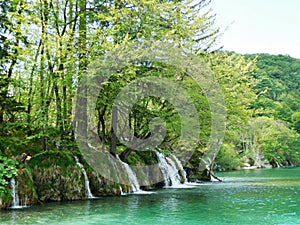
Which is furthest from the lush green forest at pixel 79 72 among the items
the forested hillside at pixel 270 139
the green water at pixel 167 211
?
the forested hillside at pixel 270 139

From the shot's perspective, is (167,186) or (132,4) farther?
Result: (167,186)

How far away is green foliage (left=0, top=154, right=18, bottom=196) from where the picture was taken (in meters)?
14.3

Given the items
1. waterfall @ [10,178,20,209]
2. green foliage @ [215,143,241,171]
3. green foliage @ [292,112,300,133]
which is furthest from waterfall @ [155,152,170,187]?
green foliage @ [292,112,300,133]

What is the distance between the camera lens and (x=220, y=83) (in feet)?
77.3

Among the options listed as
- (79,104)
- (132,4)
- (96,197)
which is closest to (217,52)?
(132,4)

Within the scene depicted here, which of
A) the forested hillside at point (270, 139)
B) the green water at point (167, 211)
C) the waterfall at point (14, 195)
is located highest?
the forested hillside at point (270, 139)

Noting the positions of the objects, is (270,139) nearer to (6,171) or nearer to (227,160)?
(227,160)

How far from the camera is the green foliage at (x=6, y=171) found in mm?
14328

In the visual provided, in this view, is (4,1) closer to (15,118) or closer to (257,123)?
(15,118)

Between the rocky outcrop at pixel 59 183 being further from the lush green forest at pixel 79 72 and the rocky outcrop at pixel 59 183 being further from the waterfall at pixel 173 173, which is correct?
the waterfall at pixel 173 173

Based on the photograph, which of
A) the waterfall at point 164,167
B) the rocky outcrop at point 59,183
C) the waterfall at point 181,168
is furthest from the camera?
the waterfall at point 181,168

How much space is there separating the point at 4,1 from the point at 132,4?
621 cm

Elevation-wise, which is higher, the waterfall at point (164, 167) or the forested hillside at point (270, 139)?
the forested hillside at point (270, 139)

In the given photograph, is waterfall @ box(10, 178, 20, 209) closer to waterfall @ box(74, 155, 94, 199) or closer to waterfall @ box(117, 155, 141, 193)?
waterfall @ box(74, 155, 94, 199)
